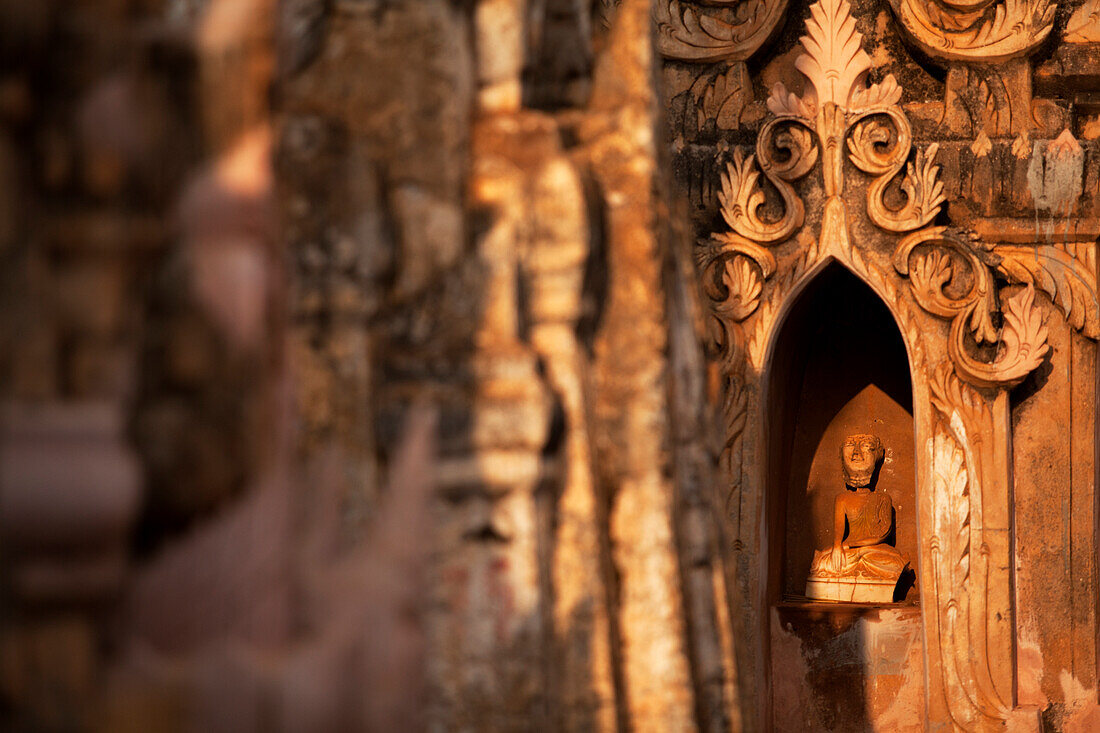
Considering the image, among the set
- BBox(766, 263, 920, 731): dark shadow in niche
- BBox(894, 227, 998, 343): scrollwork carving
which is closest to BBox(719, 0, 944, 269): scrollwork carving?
BBox(894, 227, 998, 343): scrollwork carving

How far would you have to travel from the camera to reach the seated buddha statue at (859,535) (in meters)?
4.43

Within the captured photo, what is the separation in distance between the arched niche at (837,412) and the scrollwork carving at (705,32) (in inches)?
36.2

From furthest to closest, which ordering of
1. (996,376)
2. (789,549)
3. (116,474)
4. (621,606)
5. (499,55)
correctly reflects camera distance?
1. (789,549)
2. (996,376)
3. (621,606)
4. (499,55)
5. (116,474)

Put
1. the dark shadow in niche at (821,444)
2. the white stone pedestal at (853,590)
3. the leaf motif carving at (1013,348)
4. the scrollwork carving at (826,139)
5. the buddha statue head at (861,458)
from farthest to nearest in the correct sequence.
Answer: the buddha statue head at (861,458) < the white stone pedestal at (853,590) < the dark shadow in niche at (821,444) < the scrollwork carving at (826,139) < the leaf motif carving at (1013,348)

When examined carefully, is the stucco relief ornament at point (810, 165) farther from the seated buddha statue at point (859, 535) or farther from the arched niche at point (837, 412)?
the seated buddha statue at point (859, 535)

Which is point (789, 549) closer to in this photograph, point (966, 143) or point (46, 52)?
point (966, 143)

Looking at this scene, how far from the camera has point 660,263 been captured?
1704 mm

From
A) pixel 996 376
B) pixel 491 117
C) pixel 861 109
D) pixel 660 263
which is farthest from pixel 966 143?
pixel 491 117

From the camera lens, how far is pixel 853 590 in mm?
4434

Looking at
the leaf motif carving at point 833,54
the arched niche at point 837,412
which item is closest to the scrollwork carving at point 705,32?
the leaf motif carving at point 833,54

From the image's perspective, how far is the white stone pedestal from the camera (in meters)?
4.40

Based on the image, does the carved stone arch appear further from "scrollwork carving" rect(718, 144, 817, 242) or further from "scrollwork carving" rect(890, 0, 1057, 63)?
"scrollwork carving" rect(890, 0, 1057, 63)

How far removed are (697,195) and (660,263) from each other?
8.22 feet

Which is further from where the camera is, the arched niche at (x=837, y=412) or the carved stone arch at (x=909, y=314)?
the arched niche at (x=837, y=412)
